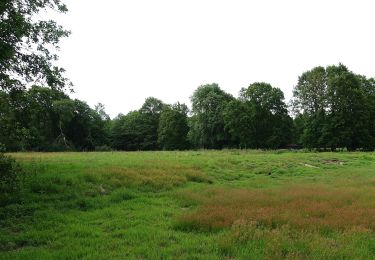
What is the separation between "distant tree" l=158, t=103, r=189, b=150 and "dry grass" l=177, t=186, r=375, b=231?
83798mm

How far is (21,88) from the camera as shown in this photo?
15539 millimetres

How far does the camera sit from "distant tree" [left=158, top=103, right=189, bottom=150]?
102 meters

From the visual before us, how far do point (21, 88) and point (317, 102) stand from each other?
231 ft

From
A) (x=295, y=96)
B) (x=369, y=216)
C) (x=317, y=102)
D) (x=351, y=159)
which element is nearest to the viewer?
(x=369, y=216)

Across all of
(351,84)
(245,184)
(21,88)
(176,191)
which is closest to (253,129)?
(351,84)

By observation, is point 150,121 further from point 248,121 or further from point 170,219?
point 170,219

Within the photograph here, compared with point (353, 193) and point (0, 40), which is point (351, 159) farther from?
point (0, 40)

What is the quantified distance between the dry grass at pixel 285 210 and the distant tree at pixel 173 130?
8380 cm

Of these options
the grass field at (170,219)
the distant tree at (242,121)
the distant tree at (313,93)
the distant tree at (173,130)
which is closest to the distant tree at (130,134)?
the distant tree at (173,130)

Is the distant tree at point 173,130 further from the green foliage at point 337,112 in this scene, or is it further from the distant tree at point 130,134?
the green foliage at point 337,112

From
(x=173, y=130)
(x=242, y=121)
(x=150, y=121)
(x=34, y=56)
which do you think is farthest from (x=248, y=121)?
(x=34, y=56)

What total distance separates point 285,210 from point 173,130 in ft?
293

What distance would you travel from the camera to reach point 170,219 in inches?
516

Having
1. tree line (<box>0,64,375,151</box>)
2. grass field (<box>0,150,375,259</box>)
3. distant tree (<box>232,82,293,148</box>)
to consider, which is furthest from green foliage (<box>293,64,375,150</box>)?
grass field (<box>0,150,375,259</box>)
